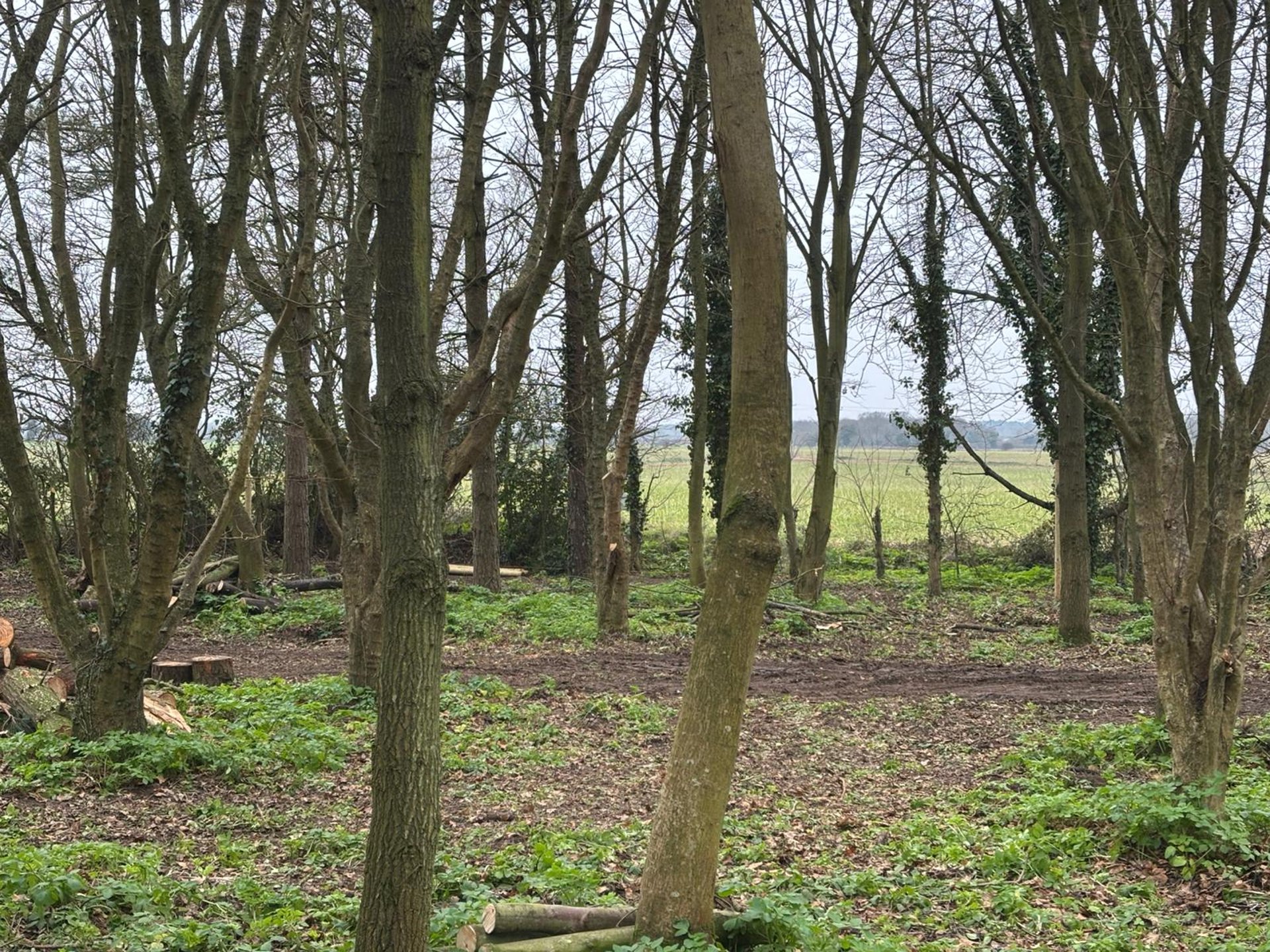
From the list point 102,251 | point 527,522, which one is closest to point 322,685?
point 102,251

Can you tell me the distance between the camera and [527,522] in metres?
21.9

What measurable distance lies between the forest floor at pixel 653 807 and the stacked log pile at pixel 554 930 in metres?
0.20

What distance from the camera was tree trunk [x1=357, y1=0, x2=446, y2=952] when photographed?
279cm

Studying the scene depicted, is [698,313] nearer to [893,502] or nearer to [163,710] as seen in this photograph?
[163,710]

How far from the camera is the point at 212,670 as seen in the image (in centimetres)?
933

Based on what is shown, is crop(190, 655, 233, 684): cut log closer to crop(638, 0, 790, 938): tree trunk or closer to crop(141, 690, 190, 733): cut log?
crop(141, 690, 190, 733): cut log

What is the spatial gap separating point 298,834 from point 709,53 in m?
4.41

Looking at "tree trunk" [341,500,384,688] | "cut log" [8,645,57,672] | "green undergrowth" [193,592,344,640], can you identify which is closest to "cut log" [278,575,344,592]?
"green undergrowth" [193,592,344,640]

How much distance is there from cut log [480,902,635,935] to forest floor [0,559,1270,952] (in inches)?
10.3

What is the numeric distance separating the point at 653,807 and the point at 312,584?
12.0m

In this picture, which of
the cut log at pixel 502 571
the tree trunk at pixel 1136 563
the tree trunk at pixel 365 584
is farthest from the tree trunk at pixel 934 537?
the tree trunk at pixel 365 584

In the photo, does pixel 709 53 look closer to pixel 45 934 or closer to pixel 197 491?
pixel 45 934

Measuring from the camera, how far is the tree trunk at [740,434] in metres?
3.48

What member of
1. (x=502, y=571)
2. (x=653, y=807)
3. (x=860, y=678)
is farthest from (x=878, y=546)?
(x=653, y=807)
